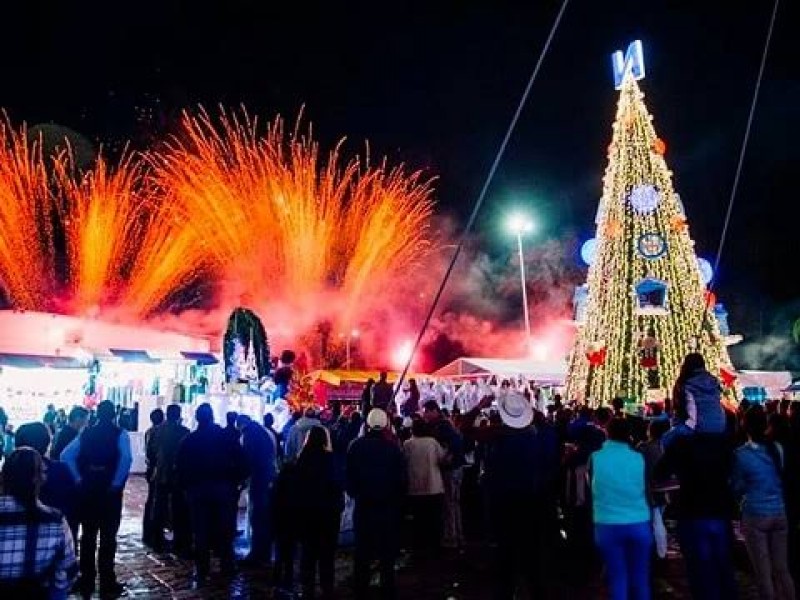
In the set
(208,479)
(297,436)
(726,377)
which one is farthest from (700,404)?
(726,377)

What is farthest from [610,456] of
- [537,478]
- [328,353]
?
[328,353]

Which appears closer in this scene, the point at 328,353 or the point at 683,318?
the point at 683,318

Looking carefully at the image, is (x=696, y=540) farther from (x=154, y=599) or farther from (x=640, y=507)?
(x=154, y=599)

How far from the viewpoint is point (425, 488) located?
11.1 metres

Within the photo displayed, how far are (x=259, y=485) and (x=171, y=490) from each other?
1.42 meters

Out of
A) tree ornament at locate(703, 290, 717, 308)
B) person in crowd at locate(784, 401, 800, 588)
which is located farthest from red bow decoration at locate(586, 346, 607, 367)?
person in crowd at locate(784, 401, 800, 588)

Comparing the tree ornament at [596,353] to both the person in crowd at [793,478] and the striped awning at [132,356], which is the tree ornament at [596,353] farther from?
the person in crowd at [793,478]

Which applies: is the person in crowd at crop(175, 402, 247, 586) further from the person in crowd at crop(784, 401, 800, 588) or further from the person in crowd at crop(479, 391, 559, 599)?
the person in crowd at crop(784, 401, 800, 588)

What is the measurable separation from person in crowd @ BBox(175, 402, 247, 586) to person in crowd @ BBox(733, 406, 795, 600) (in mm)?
5481

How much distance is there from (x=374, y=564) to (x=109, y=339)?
20464 millimetres

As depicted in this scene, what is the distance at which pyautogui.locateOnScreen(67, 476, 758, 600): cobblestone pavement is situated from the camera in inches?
346

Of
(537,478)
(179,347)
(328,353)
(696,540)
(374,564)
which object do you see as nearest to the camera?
(696,540)

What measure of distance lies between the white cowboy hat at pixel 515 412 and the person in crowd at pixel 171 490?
16.9ft

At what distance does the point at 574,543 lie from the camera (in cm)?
1109
